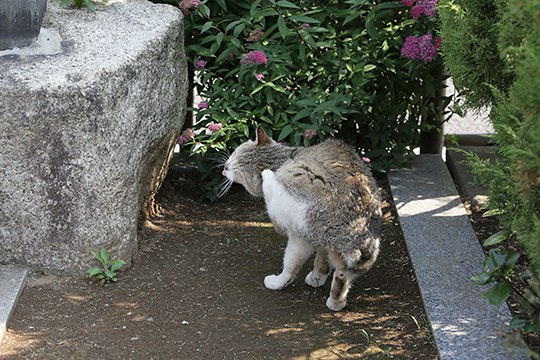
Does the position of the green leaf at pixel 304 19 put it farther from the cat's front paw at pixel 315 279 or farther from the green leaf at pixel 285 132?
the cat's front paw at pixel 315 279

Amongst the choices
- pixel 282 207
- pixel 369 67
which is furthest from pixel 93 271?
pixel 369 67

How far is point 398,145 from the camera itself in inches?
245

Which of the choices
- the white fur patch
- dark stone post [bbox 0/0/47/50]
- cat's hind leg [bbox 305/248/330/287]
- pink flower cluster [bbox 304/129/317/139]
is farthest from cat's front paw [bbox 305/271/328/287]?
dark stone post [bbox 0/0/47/50]

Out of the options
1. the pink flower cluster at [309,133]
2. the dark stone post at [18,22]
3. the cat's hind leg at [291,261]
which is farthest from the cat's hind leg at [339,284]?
the dark stone post at [18,22]

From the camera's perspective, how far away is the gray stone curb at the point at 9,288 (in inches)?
179

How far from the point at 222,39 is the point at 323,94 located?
701 mm

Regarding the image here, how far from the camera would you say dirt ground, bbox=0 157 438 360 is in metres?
4.46

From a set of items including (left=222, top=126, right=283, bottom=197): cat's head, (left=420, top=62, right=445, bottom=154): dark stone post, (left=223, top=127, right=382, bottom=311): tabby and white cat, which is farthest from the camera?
(left=420, top=62, right=445, bottom=154): dark stone post

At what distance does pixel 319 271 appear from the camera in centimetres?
504

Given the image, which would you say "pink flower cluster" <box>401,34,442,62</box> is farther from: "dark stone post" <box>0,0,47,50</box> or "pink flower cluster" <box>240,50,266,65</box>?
"dark stone post" <box>0,0,47,50</box>

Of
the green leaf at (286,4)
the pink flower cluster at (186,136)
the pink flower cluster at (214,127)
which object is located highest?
the green leaf at (286,4)

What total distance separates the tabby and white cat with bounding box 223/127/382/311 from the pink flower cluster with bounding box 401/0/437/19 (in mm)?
1032

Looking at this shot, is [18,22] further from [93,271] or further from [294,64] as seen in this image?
[294,64]

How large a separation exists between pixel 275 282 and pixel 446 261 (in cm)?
93
